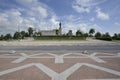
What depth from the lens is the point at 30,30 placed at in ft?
330

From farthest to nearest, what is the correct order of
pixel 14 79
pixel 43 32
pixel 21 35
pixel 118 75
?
pixel 21 35, pixel 43 32, pixel 118 75, pixel 14 79

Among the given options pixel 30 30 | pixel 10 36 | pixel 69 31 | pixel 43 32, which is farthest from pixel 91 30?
pixel 10 36

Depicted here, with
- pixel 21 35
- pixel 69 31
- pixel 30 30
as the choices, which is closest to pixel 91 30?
pixel 69 31

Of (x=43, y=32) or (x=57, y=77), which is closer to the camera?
(x=57, y=77)

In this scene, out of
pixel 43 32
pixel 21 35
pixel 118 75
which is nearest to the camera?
pixel 118 75

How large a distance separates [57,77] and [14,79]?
1.86 meters

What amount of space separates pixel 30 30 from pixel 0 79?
98658 millimetres

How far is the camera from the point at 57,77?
5.20 meters

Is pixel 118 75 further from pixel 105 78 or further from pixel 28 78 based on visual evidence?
pixel 28 78

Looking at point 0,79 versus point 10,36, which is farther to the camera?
point 10,36

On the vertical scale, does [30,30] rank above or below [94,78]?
above

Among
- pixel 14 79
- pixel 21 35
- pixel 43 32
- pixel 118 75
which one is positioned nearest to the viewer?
pixel 14 79

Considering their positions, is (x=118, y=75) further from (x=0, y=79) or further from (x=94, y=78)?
(x=0, y=79)

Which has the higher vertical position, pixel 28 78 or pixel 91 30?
pixel 91 30
